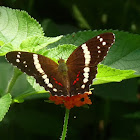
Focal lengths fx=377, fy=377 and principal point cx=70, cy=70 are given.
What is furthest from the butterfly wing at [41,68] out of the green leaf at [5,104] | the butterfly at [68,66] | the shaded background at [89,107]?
the shaded background at [89,107]

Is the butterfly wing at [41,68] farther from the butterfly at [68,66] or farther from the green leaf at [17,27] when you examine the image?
the green leaf at [17,27]

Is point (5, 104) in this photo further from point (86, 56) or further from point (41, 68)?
point (86, 56)

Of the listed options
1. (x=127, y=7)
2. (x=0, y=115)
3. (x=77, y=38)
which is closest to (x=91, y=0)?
(x=127, y=7)

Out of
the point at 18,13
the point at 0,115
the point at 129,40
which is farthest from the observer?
the point at 129,40

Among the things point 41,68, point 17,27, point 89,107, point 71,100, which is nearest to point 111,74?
point 71,100

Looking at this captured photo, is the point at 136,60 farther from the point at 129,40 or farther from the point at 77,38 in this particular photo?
the point at 77,38
